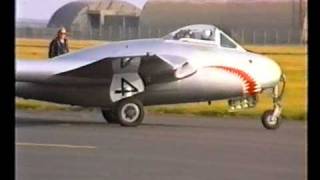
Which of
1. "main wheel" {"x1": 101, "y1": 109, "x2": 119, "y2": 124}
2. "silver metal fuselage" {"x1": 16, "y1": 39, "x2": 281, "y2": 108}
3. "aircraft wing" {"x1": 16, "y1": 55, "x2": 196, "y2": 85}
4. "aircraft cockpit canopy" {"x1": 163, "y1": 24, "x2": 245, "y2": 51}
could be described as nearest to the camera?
"aircraft cockpit canopy" {"x1": 163, "y1": 24, "x2": 245, "y2": 51}

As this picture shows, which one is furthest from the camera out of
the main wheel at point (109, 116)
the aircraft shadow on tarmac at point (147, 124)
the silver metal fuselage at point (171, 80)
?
the main wheel at point (109, 116)

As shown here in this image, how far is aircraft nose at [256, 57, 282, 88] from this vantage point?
515 cm

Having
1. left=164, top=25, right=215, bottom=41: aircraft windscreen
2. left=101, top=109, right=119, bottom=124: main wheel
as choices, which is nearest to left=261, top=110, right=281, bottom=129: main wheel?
left=164, top=25, right=215, bottom=41: aircraft windscreen

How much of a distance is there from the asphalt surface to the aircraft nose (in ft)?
1.79

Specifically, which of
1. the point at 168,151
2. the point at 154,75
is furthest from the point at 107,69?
the point at 168,151

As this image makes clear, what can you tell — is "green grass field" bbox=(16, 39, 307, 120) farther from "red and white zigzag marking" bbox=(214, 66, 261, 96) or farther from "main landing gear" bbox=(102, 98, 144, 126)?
"red and white zigzag marking" bbox=(214, 66, 261, 96)

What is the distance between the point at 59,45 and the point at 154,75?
1933 mm

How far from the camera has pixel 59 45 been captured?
480 centimetres

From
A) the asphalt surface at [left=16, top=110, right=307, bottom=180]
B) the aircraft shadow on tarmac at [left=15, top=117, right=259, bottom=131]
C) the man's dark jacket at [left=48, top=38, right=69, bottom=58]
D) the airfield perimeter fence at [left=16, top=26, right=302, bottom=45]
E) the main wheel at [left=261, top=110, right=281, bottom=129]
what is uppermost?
the airfield perimeter fence at [left=16, top=26, right=302, bottom=45]

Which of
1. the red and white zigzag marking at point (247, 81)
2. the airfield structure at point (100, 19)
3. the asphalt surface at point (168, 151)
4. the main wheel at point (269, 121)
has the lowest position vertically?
the asphalt surface at point (168, 151)

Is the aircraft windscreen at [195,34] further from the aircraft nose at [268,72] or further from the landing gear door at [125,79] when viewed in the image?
the landing gear door at [125,79]

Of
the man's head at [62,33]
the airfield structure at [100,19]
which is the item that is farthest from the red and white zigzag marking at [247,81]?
the man's head at [62,33]

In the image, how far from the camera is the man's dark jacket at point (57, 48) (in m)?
4.71

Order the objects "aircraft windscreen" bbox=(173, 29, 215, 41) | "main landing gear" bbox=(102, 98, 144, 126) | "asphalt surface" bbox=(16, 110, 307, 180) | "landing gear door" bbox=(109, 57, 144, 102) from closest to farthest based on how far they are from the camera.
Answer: "asphalt surface" bbox=(16, 110, 307, 180)
"aircraft windscreen" bbox=(173, 29, 215, 41)
"main landing gear" bbox=(102, 98, 144, 126)
"landing gear door" bbox=(109, 57, 144, 102)
